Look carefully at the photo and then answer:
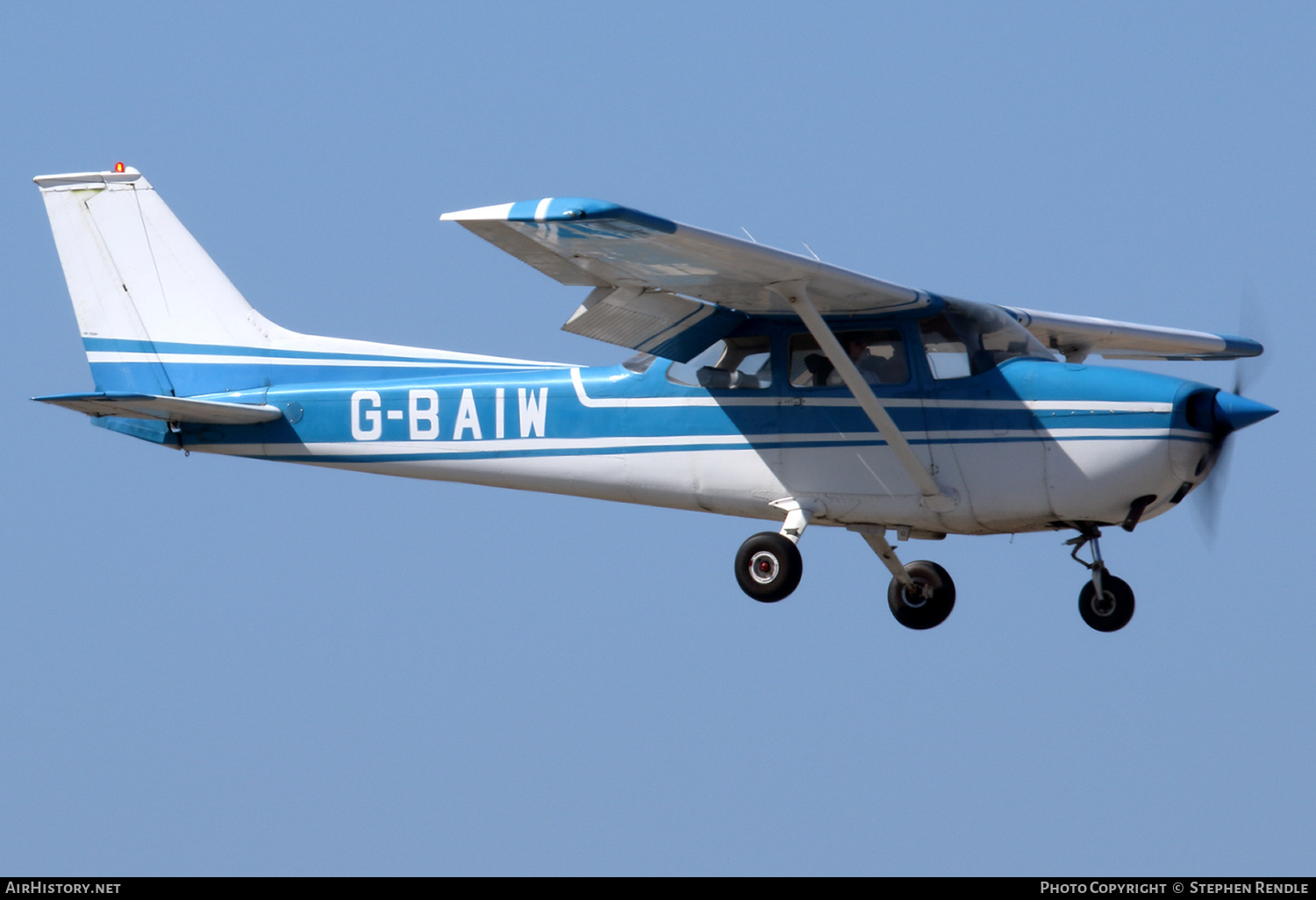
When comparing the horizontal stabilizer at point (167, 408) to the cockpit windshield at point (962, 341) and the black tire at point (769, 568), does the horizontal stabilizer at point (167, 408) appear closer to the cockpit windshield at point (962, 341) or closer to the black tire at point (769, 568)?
the black tire at point (769, 568)

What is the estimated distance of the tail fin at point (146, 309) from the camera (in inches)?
624

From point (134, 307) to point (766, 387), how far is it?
5976mm

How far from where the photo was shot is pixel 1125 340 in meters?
16.5

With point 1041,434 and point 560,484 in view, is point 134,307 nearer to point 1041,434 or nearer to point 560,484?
point 560,484

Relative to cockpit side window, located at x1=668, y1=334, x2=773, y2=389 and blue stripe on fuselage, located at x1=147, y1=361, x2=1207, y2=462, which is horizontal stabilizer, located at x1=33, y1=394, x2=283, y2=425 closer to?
blue stripe on fuselage, located at x1=147, y1=361, x2=1207, y2=462

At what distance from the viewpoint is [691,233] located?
1127 centimetres

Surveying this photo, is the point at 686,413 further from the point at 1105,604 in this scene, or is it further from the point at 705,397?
the point at 1105,604

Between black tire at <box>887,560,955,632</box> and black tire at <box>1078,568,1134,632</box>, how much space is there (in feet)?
4.80

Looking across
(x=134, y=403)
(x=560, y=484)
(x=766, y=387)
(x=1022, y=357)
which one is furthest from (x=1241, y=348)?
(x=134, y=403)

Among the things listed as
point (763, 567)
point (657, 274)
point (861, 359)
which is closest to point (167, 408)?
point (657, 274)

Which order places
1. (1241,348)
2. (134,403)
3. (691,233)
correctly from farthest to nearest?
1. (1241,348)
2. (134,403)
3. (691,233)

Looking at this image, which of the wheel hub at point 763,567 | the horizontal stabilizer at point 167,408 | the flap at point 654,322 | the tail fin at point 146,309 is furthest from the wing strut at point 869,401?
the horizontal stabilizer at point 167,408

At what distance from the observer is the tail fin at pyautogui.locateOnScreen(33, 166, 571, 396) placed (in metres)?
15.9

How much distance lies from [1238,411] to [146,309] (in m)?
9.28
